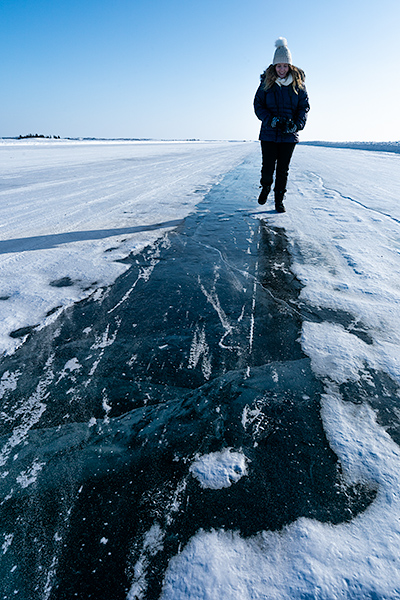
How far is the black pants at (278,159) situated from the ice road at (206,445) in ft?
8.49

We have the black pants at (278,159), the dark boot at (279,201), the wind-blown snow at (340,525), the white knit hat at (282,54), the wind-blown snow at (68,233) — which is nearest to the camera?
the wind-blown snow at (340,525)

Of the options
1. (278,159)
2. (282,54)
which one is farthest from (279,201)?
(282,54)

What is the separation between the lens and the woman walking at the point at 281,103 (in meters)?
3.93

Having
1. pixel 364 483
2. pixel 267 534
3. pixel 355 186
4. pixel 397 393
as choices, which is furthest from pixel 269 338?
pixel 355 186

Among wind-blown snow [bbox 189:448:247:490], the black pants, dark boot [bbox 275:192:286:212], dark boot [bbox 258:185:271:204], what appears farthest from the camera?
dark boot [bbox 258:185:271:204]

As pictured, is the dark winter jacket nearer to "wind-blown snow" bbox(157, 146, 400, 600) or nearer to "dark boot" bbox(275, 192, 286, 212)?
"dark boot" bbox(275, 192, 286, 212)

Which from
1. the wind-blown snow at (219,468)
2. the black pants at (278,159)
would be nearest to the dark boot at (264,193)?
the black pants at (278,159)

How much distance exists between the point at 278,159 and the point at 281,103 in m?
0.66

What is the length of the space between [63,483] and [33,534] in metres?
0.15

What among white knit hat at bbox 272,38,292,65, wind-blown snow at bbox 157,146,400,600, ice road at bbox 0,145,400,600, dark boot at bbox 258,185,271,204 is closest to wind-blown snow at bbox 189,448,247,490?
ice road at bbox 0,145,400,600

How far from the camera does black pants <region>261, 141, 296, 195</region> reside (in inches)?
170

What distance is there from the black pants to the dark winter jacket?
105 mm

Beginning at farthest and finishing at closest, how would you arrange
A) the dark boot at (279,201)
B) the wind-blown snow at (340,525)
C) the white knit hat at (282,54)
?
the dark boot at (279,201), the white knit hat at (282,54), the wind-blown snow at (340,525)

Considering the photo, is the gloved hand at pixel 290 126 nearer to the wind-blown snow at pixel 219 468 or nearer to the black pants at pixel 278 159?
the black pants at pixel 278 159
